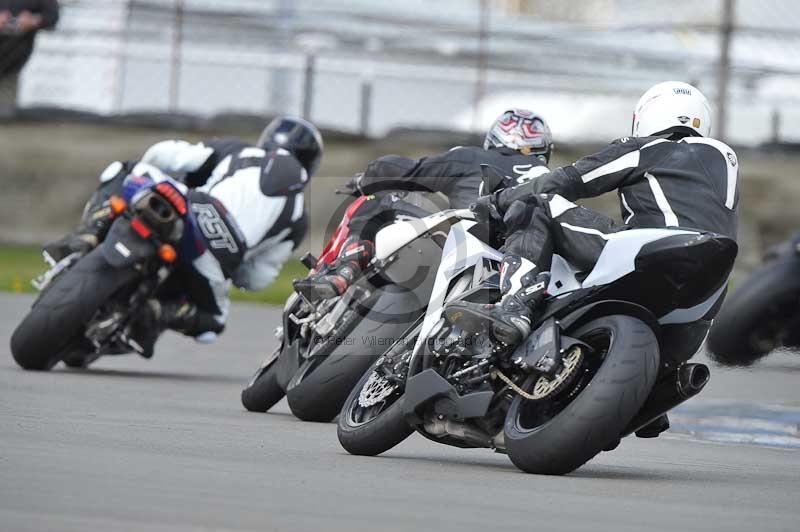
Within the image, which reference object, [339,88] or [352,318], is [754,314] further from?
[339,88]

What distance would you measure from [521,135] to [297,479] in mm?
2706

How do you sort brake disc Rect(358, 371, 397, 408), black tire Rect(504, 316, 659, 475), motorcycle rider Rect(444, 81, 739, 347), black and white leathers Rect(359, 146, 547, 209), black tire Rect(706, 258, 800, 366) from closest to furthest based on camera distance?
black tire Rect(504, 316, 659, 475), motorcycle rider Rect(444, 81, 739, 347), brake disc Rect(358, 371, 397, 408), black and white leathers Rect(359, 146, 547, 209), black tire Rect(706, 258, 800, 366)

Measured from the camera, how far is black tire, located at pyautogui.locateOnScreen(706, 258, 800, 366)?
11.5 metres

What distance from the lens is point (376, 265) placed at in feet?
25.0

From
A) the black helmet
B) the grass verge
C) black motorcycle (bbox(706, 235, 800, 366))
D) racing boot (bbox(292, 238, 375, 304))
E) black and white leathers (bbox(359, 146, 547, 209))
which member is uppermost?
black and white leathers (bbox(359, 146, 547, 209))

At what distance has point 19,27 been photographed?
17.2 metres

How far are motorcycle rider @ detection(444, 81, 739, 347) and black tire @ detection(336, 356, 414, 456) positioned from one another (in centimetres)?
50

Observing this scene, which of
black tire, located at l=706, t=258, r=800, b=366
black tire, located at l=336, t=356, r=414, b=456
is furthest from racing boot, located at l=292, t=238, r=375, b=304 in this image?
black tire, located at l=706, t=258, r=800, b=366

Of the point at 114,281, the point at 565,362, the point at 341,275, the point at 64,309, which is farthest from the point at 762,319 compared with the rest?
the point at 565,362

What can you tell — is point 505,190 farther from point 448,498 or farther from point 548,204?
point 448,498

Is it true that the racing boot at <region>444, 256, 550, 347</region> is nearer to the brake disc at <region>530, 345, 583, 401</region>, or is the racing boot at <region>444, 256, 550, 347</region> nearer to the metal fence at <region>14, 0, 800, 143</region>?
the brake disc at <region>530, 345, 583, 401</region>

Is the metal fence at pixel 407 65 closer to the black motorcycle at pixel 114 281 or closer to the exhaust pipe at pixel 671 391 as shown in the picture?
the black motorcycle at pixel 114 281

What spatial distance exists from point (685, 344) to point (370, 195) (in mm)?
2250

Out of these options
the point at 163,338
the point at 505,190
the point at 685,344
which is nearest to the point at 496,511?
the point at 685,344
